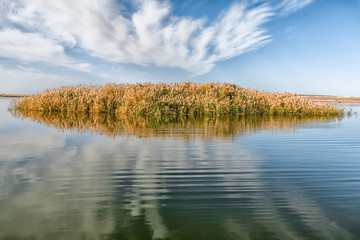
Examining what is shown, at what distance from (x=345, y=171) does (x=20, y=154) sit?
717 centimetres

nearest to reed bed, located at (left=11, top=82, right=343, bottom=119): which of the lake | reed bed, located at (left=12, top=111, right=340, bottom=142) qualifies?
reed bed, located at (left=12, top=111, right=340, bottom=142)

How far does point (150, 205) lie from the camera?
11.1 ft

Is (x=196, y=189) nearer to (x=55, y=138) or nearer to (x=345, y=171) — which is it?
(x=345, y=171)

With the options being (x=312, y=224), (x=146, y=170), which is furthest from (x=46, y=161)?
(x=312, y=224)

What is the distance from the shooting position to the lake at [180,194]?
2.82 m

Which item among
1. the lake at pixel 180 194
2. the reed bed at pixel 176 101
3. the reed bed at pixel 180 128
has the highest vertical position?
the reed bed at pixel 176 101

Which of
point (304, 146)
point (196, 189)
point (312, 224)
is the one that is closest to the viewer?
point (312, 224)

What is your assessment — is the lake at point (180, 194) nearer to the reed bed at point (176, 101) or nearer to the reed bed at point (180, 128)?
the reed bed at point (180, 128)

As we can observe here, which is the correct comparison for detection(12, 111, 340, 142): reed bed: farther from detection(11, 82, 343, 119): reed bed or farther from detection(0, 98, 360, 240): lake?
detection(11, 82, 343, 119): reed bed

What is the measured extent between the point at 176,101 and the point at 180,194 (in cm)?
1924

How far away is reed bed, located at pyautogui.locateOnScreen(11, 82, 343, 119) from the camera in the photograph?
22.5m

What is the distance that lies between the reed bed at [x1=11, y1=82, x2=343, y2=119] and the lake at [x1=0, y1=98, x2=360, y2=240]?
1556cm

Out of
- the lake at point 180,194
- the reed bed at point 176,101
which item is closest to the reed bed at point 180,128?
the lake at point 180,194

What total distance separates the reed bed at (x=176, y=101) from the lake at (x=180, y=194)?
15564mm
